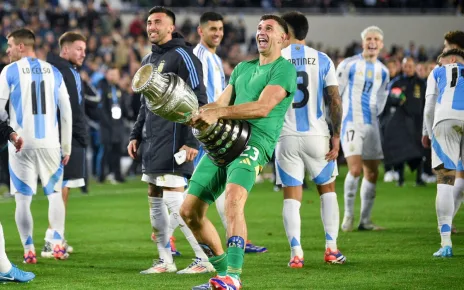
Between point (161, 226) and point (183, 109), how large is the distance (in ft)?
7.89

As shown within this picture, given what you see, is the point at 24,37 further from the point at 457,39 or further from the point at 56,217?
the point at 457,39

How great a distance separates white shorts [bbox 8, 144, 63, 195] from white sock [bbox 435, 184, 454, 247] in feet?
13.6

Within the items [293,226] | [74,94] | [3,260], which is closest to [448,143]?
[293,226]

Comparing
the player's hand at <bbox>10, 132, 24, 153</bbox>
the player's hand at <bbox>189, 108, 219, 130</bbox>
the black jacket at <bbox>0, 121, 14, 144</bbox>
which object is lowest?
the player's hand at <bbox>10, 132, 24, 153</bbox>

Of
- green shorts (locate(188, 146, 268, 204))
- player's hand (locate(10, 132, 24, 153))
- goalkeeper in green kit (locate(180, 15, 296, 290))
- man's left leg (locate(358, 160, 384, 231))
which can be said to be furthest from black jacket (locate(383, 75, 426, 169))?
green shorts (locate(188, 146, 268, 204))

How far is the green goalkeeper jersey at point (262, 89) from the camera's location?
25.9ft

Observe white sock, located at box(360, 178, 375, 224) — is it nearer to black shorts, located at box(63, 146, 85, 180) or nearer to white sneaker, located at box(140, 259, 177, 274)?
black shorts, located at box(63, 146, 85, 180)

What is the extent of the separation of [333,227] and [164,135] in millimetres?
1988

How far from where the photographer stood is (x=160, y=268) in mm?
9234

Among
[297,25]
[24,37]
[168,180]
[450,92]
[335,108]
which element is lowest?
[168,180]

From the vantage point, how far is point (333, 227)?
9695 millimetres

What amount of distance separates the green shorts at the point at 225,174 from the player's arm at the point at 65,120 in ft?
10.1

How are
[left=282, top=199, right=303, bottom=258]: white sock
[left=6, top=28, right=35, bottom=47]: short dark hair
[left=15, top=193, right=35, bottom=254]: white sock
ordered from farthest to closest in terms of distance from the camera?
[left=6, top=28, right=35, bottom=47]: short dark hair, [left=15, top=193, right=35, bottom=254]: white sock, [left=282, top=199, right=303, bottom=258]: white sock

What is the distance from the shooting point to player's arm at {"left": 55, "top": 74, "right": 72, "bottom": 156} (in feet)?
34.7
